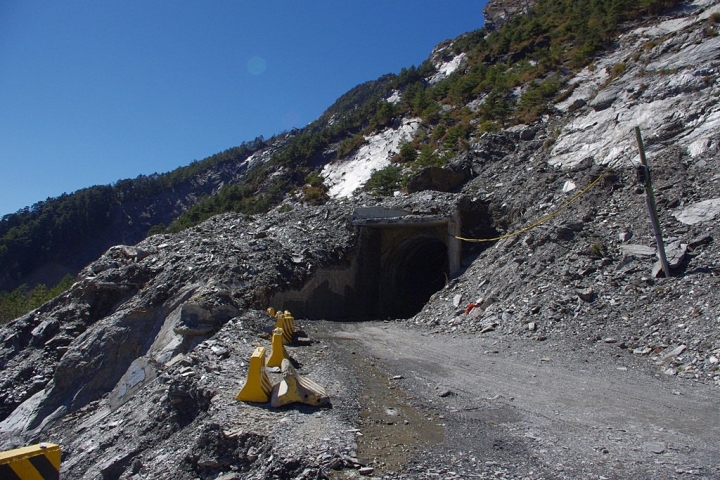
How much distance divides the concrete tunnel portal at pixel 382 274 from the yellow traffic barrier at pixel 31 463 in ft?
35.1

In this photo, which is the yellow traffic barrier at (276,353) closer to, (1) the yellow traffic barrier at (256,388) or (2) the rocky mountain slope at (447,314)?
(2) the rocky mountain slope at (447,314)

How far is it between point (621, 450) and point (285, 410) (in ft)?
12.3

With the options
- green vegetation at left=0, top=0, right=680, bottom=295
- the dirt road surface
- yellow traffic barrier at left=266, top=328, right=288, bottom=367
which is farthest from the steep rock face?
yellow traffic barrier at left=266, top=328, right=288, bottom=367

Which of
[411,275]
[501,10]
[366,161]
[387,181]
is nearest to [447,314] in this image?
[411,275]

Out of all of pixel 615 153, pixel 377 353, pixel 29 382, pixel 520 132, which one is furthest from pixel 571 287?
pixel 29 382

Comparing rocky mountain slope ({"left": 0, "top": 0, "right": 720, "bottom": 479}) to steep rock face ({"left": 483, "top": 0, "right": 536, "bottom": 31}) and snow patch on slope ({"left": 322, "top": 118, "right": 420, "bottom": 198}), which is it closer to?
snow patch on slope ({"left": 322, "top": 118, "right": 420, "bottom": 198})

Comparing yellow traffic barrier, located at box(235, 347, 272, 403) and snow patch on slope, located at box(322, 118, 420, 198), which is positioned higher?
snow patch on slope, located at box(322, 118, 420, 198)

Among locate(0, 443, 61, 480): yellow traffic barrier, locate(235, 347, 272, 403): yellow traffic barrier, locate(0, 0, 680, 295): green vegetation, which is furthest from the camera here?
locate(0, 0, 680, 295): green vegetation

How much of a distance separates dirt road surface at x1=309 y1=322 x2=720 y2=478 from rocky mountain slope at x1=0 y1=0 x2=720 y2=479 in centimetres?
4

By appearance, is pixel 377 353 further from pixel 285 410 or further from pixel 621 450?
pixel 621 450

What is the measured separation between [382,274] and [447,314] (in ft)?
19.5

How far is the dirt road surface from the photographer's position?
4363 mm

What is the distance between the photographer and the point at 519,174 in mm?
18156

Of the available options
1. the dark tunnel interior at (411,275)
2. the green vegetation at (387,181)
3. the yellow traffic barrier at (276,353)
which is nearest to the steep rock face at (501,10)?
the green vegetation at (387,181)
